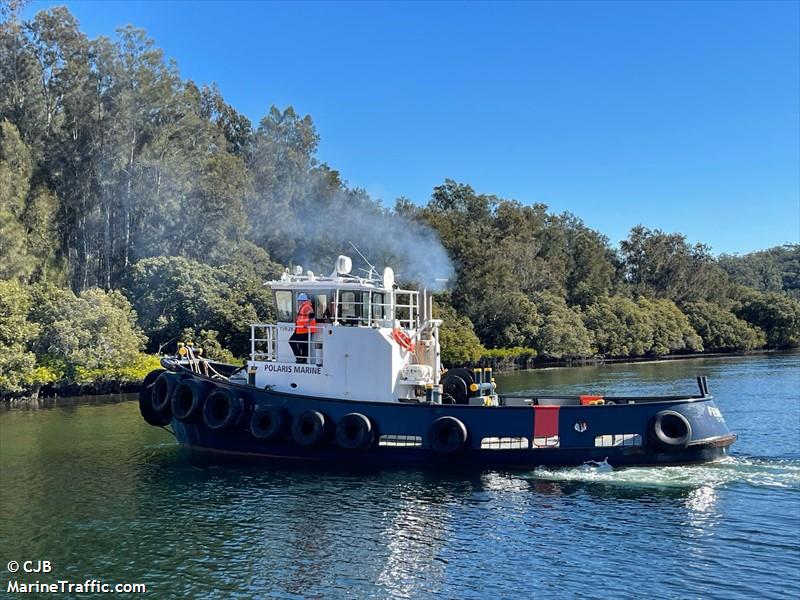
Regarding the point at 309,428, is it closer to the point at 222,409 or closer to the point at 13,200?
the point at 222,409

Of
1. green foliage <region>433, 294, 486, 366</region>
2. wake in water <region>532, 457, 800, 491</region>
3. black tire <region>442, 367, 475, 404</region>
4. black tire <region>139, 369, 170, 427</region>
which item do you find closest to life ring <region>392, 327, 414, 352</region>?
black tire <region>442, 367, 475, 404</region>

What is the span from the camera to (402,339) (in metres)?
17.4

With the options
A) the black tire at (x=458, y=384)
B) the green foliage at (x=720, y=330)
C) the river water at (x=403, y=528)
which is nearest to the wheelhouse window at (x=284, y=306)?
the river water at (x=403, y=528)

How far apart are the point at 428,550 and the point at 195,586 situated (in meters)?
3.59

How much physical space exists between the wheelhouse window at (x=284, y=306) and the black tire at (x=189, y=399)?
95.8 inches

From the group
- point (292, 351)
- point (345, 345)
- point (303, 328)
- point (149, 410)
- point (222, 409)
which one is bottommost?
point (149, 410)

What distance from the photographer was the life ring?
17.3 metres

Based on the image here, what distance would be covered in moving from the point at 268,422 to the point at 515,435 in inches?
223

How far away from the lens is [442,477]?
15.7m

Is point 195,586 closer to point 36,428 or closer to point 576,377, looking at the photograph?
point 36,428

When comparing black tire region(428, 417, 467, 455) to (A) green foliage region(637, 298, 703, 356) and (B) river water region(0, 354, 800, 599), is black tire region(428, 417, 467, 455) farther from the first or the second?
(A) green foliage region(637, 298, 703, 356)

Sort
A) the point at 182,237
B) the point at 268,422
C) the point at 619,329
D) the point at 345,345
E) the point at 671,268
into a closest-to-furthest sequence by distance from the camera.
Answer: the point at 268,422, the point at 345,345, the point at 182,237, the point at 619,329, the point at 671,268

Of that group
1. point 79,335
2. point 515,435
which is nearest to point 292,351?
point 515,435

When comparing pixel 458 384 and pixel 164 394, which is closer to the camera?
pixel 164 394
